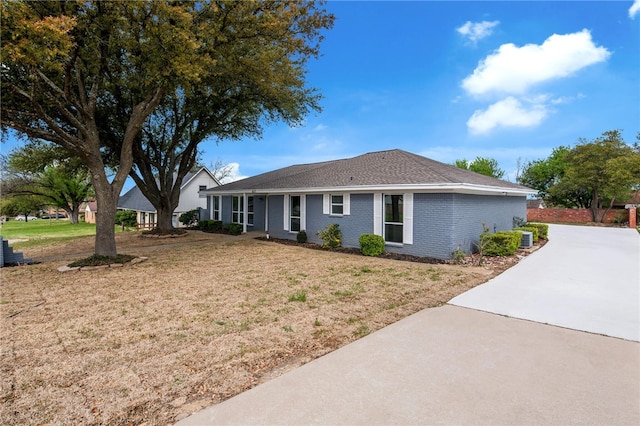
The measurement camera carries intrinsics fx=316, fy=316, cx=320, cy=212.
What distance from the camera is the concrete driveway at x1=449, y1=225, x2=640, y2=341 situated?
467 centimetres

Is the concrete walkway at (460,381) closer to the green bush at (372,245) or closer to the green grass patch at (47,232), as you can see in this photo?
the green bush at (372,245)

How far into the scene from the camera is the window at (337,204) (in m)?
12.4

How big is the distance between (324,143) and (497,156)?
1366 inches

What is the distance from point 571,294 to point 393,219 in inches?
217

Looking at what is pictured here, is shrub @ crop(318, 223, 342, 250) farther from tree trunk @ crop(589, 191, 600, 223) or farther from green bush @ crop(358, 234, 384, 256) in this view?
tree trunk @ crop(589, 191, 600, 223)

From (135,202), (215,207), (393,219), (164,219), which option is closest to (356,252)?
(393,219)

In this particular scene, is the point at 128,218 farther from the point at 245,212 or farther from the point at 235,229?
the point at 235,229

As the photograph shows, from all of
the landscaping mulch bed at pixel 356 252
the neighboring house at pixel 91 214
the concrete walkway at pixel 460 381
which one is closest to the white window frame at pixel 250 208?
the landscaping mulch bed at pixel 356 252

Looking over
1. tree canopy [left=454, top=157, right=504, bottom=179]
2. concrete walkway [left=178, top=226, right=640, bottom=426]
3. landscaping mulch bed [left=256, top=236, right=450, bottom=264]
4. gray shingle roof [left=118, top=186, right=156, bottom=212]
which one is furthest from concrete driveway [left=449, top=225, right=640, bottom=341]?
tree canopy [left=454, top=157, right=504, bottom=179]

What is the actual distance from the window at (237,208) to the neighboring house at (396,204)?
1991 mm

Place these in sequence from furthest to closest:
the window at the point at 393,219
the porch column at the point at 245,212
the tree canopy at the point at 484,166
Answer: the tree canopy at the point at 484,166, the porch column at the point at 245,212, the window at the point at 393,219

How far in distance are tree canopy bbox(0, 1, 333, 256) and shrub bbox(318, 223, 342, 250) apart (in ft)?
18.4

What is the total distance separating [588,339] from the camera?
4000 mm

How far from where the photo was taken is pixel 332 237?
12.1 m
